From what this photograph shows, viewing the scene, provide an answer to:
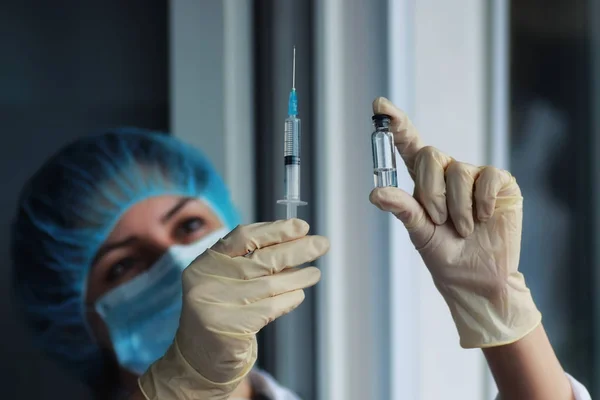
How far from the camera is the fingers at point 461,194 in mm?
789

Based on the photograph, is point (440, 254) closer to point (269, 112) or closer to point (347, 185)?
point (347, 185)

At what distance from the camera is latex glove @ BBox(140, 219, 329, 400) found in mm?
774

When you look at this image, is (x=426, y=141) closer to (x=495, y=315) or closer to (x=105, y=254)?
(x=495, y=315)

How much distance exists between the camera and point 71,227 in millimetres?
1156

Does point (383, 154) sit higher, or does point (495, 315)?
point (383, 154)

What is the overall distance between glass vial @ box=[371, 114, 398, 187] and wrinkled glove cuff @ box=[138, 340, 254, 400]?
1.23 feet

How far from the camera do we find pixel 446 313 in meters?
1.20

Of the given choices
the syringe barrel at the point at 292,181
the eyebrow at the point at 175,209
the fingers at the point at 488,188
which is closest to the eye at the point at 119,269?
the eyebrow at the point at 175,209

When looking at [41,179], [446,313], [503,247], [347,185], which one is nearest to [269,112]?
[347,185]

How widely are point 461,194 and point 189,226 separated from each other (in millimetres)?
727

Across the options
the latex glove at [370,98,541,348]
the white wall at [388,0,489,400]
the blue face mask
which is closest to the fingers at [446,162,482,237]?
the latex glove at [370,98,541,348]

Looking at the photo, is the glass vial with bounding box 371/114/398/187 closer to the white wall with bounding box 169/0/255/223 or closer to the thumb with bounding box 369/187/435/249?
the thumb with bounding box 369/187/435/249

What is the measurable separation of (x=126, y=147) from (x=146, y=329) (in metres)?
0.46

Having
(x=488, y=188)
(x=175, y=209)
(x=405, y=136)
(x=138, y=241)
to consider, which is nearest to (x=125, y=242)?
(x=138, y=241)
